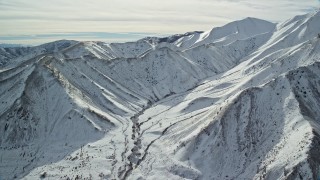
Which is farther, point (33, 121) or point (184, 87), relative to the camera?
point (184, 87)

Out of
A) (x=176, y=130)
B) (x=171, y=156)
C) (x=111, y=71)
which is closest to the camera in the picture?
(x=171, y=156)

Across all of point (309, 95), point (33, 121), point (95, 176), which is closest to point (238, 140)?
point (309, 95)

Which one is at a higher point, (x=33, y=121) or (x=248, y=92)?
(x=248, y=92)

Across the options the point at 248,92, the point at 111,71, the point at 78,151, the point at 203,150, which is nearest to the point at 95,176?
the point at 78,151

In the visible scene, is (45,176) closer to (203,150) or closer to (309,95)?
(203,150)

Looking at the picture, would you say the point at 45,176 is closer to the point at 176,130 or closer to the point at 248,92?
the point at 176,130

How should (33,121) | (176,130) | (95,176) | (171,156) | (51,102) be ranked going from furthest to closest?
(51,102), (33,121), (176,130), (171,156), (95,176)

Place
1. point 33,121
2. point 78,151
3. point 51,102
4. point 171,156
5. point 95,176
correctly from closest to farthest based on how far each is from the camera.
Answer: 1. point 95,176
2. point 171,156
3. point 78,151
4. point 33,121
5. point 51,102

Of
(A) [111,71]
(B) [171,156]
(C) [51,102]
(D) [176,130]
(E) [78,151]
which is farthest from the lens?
(A) [111,71]

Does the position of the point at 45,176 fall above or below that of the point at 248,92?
below
